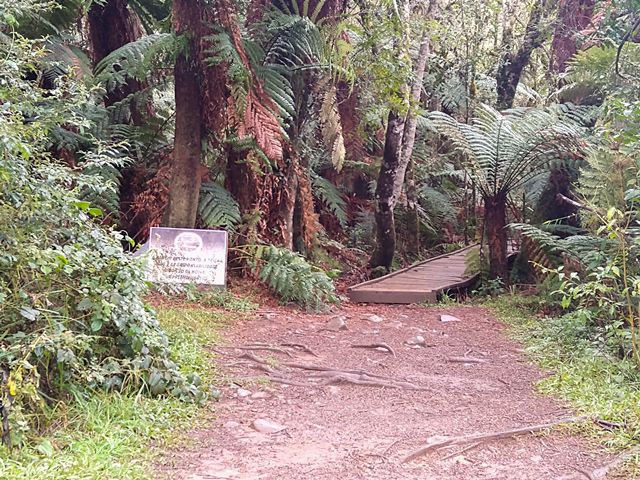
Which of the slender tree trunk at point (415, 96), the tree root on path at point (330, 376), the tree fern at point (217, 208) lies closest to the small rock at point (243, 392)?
the tree root on path at point (330, 376)

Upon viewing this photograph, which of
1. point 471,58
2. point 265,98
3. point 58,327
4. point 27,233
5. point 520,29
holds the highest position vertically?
point 520,29

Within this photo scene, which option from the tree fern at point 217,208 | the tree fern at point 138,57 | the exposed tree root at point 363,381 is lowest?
the exposed tree root at point 363,381

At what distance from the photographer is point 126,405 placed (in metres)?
2.95

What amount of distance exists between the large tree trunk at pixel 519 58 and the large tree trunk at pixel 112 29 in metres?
5.82

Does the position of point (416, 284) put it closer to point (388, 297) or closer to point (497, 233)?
point (388, 297)

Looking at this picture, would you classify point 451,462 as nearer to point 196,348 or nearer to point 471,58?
point 196,348

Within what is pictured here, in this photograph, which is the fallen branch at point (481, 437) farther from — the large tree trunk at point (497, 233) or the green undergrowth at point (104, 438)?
the large tree trunk at point (497, 233)

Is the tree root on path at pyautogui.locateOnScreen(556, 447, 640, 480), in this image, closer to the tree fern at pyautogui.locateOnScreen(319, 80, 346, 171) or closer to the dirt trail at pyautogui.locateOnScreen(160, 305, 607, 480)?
the dirt trail at pyautogui.locateOnScreen(160, 305, 607, 480)

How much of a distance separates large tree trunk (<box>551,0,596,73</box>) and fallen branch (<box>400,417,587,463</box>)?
23.0 feet

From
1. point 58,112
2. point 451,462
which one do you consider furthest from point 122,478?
point 58,112

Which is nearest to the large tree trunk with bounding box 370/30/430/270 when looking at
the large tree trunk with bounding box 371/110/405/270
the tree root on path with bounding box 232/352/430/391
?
the large tree trunk with bounding box 371/110/405/270

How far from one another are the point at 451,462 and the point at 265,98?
4.09 metres

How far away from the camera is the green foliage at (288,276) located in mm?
6105

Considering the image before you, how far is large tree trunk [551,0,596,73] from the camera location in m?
9.02
